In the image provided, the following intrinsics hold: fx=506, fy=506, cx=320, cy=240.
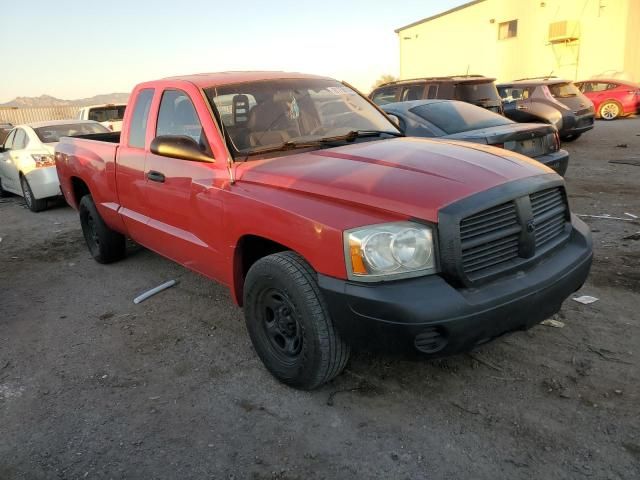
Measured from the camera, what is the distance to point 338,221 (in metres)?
2.45

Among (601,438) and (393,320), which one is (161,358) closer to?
(393,320)

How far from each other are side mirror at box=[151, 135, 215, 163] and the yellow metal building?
26.9 m

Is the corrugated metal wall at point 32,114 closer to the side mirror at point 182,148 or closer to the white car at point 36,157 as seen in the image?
the white car at point 36,157

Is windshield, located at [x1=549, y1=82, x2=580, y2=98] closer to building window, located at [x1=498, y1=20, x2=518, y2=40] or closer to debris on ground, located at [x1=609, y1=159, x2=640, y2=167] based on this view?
debris on ground, located at [x1=609, y1=159, x2=640, y2=167]

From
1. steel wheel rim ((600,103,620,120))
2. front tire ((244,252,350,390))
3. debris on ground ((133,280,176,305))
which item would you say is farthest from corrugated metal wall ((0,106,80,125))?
front tire ((244,252,350,390))

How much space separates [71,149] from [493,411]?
4.92m

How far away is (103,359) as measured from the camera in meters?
3.56

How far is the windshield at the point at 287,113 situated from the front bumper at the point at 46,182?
19.9ft

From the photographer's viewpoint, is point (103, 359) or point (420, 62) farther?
point (420, 62)

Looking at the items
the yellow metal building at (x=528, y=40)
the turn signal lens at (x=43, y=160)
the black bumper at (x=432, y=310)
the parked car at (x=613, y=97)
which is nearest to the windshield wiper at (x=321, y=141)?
the black bumper at (x=432, y=310)

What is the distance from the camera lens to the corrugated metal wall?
2669 centimetres

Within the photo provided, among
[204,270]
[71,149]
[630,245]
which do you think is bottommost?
[630,245]

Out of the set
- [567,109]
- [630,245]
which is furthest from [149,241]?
[567,109]

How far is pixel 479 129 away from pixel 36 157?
7072 millimetres
